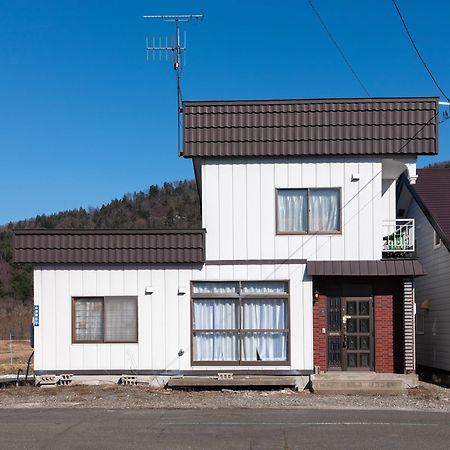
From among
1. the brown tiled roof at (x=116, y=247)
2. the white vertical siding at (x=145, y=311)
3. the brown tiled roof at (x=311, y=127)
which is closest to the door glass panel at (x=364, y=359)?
the white vertical siding at (x=145, y=311)

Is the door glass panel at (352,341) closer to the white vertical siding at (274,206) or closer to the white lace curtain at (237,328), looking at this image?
the white lace curtain at (237,328)

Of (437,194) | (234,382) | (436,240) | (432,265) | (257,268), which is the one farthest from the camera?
(437,194)

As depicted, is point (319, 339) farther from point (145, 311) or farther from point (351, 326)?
point (145, 311)

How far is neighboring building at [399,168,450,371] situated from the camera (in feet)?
62.5

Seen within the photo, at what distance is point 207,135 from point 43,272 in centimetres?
527

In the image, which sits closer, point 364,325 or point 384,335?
point 384,335

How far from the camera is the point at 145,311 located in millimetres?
17969

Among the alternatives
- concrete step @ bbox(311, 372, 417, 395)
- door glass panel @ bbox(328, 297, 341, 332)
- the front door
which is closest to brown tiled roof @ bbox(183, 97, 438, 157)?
door glass panel @ bbox(328, 297, 341, 332)

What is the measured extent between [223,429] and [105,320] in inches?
275

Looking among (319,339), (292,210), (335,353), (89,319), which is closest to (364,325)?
(335,353)

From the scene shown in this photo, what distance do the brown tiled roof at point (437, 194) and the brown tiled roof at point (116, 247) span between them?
649 centimetres

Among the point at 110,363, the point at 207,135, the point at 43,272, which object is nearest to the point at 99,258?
the point at 43,272

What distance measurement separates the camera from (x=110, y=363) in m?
17.9

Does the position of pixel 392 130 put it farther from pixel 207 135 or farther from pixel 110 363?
pixel 110 363
